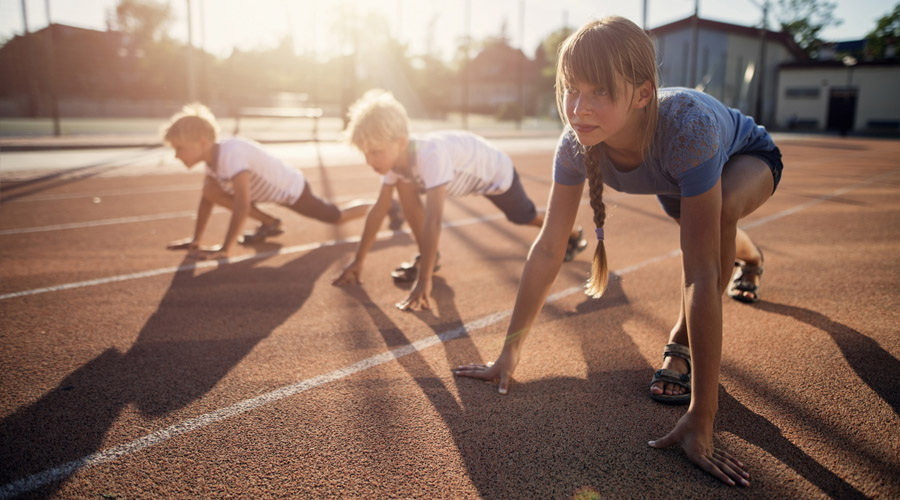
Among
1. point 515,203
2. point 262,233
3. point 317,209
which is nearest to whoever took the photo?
point 515,203

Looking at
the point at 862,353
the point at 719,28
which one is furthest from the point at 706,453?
the point at 719,28

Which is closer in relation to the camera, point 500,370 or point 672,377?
point 672,377

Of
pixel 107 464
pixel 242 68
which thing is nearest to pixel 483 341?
pixel 107 464

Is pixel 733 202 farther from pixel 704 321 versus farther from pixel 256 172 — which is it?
pixel 256 172

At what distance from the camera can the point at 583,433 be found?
231 centimetres

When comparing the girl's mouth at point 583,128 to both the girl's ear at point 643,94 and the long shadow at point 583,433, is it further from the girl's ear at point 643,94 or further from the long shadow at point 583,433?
the long shadow at point 583,433

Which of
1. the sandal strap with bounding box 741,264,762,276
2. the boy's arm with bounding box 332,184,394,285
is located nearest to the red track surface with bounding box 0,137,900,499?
the boy's arm with bounding box 332,184,394,285

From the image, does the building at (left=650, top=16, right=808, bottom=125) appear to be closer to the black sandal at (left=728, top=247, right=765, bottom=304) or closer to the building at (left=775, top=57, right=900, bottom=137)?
the building at (left=775, top=57, right=900, bottom=137)

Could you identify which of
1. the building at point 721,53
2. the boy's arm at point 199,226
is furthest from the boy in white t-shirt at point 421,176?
the building at point 721,53

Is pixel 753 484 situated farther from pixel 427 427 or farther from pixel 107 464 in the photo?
pixel 107 464

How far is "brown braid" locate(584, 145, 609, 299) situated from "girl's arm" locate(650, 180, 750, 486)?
48cm

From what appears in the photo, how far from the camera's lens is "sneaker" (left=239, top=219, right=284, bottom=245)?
5941 mm

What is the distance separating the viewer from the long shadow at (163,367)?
225 cm

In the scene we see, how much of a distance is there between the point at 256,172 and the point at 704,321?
4.75m
